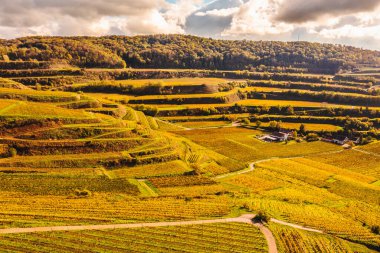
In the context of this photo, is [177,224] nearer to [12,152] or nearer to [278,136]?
[12,152]

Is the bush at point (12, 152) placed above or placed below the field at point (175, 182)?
above

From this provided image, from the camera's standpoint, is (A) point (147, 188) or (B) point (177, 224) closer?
(B) point (177, 224)

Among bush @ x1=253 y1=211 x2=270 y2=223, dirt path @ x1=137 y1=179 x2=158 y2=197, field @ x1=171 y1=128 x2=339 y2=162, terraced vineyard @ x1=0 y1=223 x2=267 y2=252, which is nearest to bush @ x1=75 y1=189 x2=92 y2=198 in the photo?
dirt path @ x1=137 y1=179 x2=158 y2=197

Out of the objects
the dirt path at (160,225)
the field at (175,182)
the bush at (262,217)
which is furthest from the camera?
the bush at (262,217)

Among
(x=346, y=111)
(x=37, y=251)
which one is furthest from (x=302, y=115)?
Result: (x=37, y=251)

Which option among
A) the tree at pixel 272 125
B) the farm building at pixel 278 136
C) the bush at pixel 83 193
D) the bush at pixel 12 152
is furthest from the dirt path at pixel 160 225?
the tree at pixel 272 125

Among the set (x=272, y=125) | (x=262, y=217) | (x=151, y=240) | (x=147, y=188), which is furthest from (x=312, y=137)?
(x=151, y=240)

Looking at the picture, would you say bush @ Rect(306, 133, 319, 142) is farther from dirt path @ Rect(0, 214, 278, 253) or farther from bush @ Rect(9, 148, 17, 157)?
bush @ Rect(9, 148, 17, 157)

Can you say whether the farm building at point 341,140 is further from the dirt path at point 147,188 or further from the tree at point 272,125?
the dirt path at point 147,188

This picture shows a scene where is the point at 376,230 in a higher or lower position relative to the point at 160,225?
lower

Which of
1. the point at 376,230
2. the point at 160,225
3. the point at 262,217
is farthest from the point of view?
the point at 376,230
